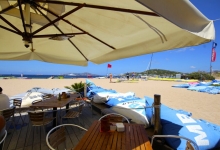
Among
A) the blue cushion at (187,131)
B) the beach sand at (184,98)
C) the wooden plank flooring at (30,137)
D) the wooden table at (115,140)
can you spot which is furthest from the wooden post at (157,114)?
the beach sand at (184,98)

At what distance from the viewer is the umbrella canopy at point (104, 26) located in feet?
3.88

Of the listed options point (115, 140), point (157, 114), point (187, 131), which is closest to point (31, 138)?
point (115, 140)

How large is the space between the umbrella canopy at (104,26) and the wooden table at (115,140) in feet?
4.11

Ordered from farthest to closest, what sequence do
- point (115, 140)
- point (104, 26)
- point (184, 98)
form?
point (184, 98) → point (104, 26) → point (115, 140)

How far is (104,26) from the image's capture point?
2469 millimetres

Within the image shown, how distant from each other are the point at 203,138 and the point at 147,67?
149 centimetres

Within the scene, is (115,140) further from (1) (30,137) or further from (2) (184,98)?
(2) (184,98)

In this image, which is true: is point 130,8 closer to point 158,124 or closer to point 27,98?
point 158,124

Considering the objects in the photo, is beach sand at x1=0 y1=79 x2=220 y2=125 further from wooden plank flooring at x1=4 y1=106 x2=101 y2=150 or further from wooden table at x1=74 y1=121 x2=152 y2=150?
wooden plank flooring at x1=4 y1=106 x2=101 y2=150

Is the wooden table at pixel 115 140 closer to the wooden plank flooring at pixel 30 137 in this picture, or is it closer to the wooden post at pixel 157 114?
the wooden post at pixel 157 114

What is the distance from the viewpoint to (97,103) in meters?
5.06

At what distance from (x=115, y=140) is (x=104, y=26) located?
1875 millimetres

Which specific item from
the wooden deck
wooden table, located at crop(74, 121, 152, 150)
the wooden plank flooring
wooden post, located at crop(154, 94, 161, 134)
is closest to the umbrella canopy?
wooden post, located at crop(154, 94, 161, 134)

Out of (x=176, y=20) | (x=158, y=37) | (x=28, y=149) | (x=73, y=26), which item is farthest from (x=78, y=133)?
(x=176, y=20)
